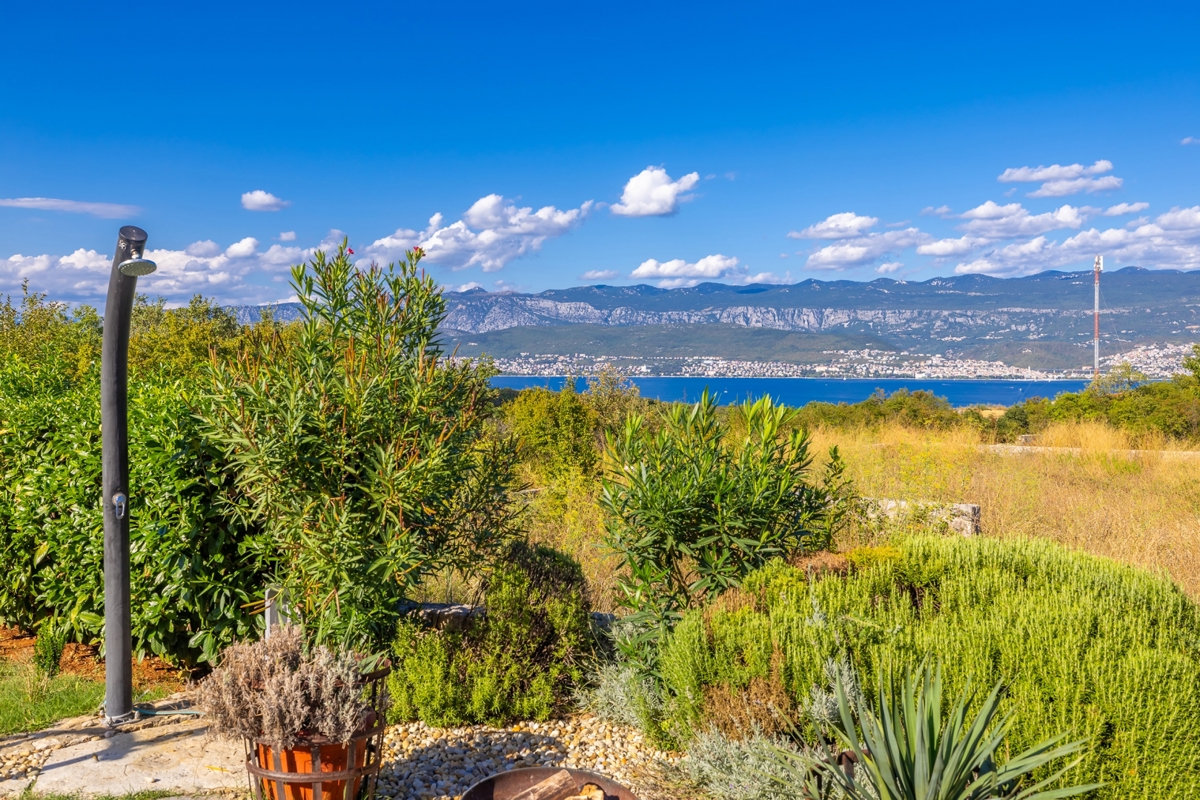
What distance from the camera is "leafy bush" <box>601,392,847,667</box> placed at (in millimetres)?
4164

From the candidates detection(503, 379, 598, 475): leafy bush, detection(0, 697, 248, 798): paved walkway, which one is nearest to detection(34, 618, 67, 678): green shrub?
detection(0, 697, 248, 798): paved walkway

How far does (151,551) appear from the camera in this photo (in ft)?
14.2

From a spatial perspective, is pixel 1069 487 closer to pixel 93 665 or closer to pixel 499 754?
pixel 499 754

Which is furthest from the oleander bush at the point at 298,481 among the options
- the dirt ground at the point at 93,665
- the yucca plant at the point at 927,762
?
the yucca plant at the point at 927,762

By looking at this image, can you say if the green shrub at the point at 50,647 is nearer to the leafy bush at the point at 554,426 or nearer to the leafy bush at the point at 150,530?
the leafy bush at the point at 150,530

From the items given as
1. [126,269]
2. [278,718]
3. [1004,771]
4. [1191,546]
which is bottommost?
[1191,546]

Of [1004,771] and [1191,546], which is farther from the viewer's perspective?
[1191,546]

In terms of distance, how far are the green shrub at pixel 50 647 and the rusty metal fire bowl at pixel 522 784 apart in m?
3.41

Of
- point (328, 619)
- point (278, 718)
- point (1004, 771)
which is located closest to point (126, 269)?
point (328, 619)

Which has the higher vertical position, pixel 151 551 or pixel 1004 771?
pixel 151 551

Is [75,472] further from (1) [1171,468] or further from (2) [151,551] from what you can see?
(1) [1171,468]

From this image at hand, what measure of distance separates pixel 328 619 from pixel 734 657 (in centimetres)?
214

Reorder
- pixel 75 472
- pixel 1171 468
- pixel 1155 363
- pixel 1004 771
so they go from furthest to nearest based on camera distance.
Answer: pixel 1155 363
pixel 1171 468
pixel 75 472
pixel 1004 771

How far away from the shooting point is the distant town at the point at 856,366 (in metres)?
59.5
